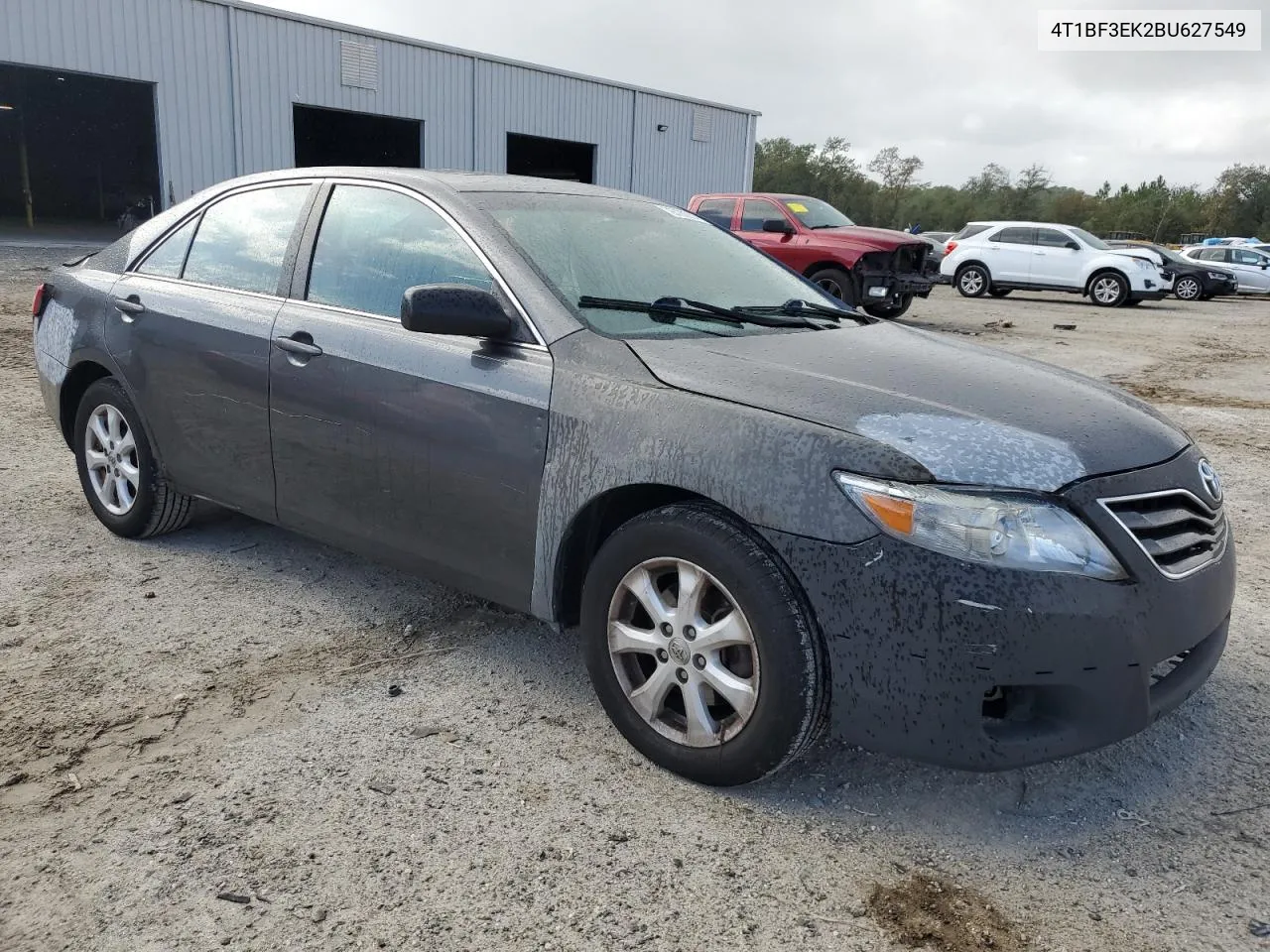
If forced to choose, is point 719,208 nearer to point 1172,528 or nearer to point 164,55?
point 164,55

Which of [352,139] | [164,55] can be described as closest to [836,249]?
[164,55]

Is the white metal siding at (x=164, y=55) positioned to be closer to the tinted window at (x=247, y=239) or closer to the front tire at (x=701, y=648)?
the tinted window at (x=247, y=239)

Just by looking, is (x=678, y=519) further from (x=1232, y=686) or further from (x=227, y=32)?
(x=227, y=32)

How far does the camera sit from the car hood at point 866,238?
13.6 meters

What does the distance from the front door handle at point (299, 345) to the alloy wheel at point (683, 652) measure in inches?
57.2

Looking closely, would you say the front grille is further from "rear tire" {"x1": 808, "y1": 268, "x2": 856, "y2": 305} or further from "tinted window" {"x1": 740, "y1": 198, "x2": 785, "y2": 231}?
"tinted window" {"x1": 740, "y1": 198, "x2": 785, "y2": 231}

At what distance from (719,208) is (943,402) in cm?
1298

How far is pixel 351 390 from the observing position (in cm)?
335

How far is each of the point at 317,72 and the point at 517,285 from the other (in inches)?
854

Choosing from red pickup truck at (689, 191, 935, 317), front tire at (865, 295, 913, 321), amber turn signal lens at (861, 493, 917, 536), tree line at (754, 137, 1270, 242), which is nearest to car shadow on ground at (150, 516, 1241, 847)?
amber turn signal lens at (861, 493, 917, 536)

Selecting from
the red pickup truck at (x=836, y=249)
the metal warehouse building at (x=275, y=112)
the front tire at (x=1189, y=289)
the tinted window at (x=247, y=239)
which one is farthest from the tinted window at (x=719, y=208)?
the front tire at (x=1189, y=289)

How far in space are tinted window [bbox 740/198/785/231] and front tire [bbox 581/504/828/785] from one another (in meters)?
12.3

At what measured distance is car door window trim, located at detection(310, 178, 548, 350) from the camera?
9.91ft

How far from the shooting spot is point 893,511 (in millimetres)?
2336
